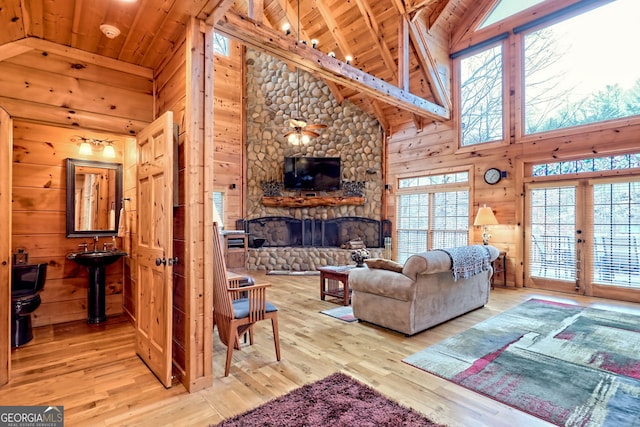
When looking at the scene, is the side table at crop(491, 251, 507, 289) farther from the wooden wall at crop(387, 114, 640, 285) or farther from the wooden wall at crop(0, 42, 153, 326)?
the wooden wall at crop(0, 42, 153, 326)

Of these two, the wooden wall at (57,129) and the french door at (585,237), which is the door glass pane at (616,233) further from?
Answer: the wooden wall at (57,129)

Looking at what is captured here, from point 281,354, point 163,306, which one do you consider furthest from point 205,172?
point 281,354

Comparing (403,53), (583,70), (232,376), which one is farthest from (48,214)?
(583,70)

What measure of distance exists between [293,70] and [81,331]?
23.2ft

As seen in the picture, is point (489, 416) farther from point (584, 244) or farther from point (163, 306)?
point (584, 244)

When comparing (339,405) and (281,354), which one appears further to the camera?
(281,354)

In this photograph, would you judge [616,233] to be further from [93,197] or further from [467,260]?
[93,197]

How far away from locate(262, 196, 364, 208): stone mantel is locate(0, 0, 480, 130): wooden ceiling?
2004 millimetres

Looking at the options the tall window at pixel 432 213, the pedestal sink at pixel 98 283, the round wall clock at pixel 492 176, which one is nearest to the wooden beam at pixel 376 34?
the tall window at pixel 432 213

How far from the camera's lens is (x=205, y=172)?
2396mm

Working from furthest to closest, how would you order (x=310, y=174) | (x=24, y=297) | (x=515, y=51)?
(x=310, y=174)
(x=515, y=51)
(x=24, y=297)

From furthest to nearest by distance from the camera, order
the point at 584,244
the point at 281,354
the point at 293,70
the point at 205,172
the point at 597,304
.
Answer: the point at 293,70, the point at 584,244, the point at 597,304, the point at 281,354, the point at 205,172

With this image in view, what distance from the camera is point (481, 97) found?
645 centimetres
